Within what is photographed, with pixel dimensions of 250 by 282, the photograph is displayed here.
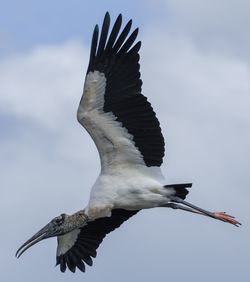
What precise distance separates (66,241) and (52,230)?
2.48 feet

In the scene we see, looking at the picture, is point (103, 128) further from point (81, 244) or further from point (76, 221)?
point (81, 244)

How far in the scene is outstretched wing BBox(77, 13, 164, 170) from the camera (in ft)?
84.4

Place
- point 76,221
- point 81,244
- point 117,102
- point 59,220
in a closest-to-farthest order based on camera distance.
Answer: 1. point 117,102
2. point 76,221
3. point 59,220
4. point 81,244

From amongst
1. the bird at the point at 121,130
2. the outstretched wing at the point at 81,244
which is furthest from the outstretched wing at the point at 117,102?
the outstretched wing at the point at 81,244

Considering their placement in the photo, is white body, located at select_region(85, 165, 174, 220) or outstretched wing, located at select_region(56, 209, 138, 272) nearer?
white body, located at select_region(85, 165, 174, 220)

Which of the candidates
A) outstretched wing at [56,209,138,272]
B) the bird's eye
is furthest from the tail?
the bird's eye

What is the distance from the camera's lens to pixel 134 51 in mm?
25953

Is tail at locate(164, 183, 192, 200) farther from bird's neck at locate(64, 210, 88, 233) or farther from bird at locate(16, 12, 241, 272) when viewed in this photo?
bird's neck at locate(64, 210, 88, 233)

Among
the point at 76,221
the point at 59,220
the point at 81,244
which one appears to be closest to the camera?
the point at 76,221

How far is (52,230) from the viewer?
90.5ft

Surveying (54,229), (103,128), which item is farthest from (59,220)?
(103,128)

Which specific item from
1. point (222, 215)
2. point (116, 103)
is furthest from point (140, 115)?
point (222, 215)

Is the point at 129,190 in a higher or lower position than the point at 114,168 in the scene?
lower

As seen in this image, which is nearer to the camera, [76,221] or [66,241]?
[76,221]
